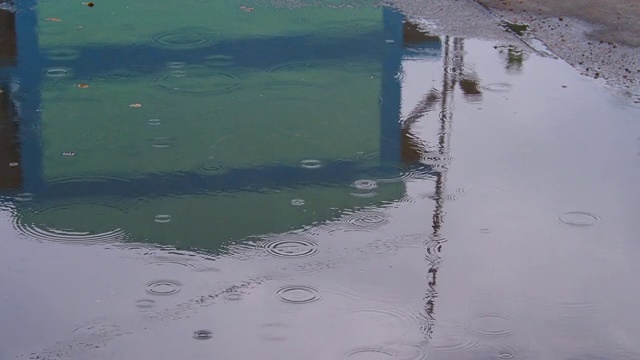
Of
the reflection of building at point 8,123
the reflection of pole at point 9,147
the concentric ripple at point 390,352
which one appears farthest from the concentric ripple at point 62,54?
the concentric ripple at point 390,352

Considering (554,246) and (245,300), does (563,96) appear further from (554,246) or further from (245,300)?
(245,300)

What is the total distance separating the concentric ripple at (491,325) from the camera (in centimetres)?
391

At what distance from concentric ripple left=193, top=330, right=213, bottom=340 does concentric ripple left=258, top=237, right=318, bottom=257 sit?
748 mm

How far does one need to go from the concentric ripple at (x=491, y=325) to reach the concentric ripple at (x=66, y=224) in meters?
1.66

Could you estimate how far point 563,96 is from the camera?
665 centimetres

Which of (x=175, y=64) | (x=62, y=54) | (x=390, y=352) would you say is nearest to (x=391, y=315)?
(x=390, y=352)

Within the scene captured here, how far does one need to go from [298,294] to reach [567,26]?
16.4 feet

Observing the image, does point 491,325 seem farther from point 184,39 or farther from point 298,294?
point 184,39

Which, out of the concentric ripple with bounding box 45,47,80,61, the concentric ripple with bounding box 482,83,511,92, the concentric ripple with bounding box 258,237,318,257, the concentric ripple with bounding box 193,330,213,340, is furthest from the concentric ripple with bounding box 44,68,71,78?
the concentric ripple with bounding box 193,330,213,340

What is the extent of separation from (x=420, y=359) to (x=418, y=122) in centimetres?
270

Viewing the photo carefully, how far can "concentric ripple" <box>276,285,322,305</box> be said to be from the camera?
13.5ft

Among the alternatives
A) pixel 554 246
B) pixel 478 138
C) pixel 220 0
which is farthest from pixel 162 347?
pixel 220 0

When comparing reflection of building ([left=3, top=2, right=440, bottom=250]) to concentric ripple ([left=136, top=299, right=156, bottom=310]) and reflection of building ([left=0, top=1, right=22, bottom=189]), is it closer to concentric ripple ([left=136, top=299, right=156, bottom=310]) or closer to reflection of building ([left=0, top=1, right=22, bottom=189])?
reflection of building ([left=0, top=1, right=22, bottom=189])

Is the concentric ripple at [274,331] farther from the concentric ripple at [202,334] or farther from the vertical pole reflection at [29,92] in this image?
the vertical pole reflection at [29,92]
